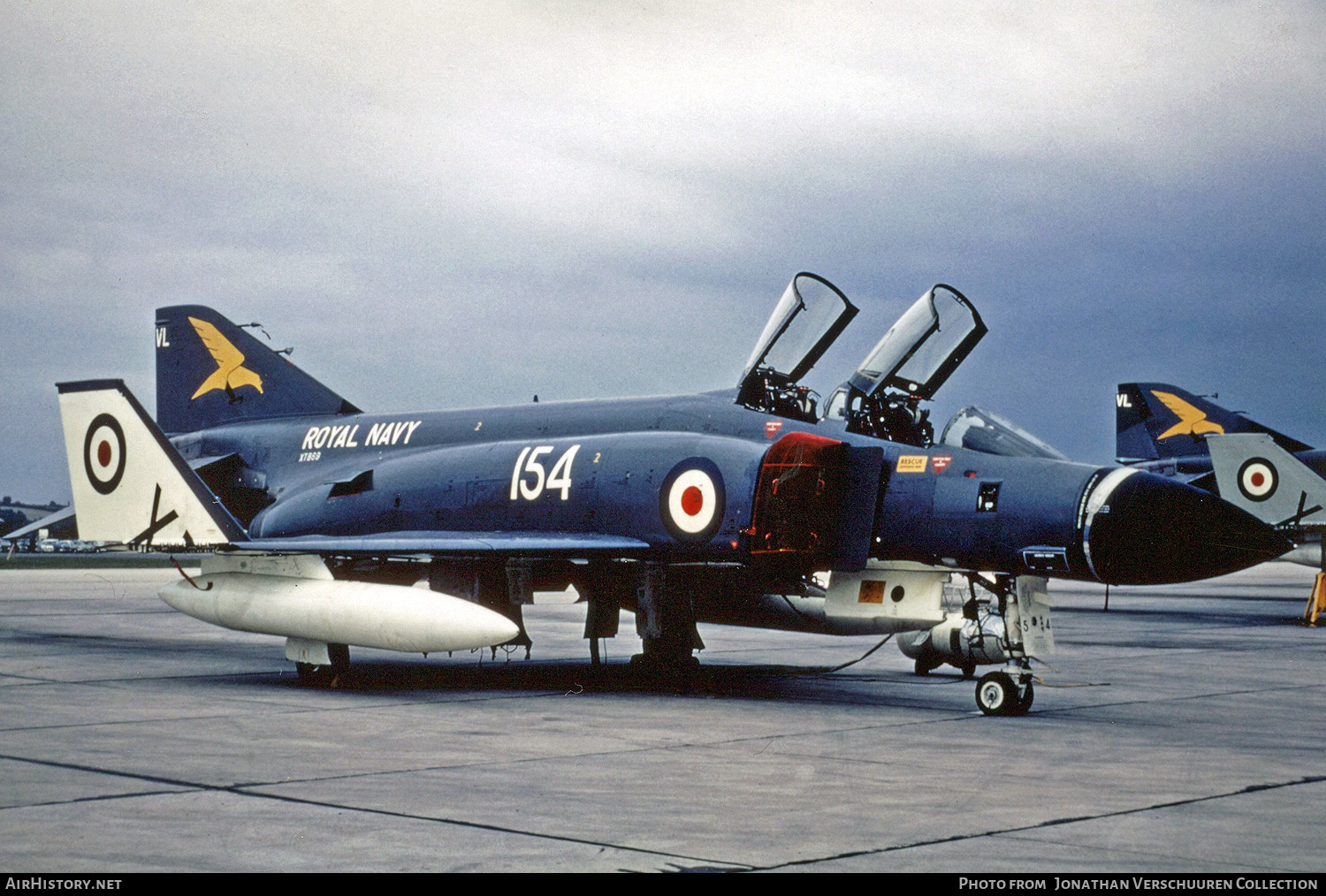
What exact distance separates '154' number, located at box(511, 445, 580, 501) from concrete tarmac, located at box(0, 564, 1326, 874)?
5.80 ft

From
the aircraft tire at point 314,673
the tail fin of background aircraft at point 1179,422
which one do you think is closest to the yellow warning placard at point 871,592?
the aircraft tire at point 314,673

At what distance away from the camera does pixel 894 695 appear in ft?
38.4

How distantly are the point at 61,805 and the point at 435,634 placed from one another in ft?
16.8

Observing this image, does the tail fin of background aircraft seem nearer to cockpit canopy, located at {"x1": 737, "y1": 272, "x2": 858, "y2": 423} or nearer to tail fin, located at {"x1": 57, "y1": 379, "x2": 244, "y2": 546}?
cockpit canopy, located at {"x1": 737, "y1": 272, "x2": 858, "y2": 423}

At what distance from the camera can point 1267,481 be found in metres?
25.3

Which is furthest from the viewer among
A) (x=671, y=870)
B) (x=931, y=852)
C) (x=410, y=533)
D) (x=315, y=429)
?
(x=315, y=429)

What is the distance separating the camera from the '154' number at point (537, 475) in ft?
40.9

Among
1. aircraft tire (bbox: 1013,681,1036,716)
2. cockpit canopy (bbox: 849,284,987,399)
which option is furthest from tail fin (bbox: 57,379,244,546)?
aircraft tire (bbox: 1013,681,1036,716)

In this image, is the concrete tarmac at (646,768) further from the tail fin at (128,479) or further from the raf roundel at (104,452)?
the raf roundel at (104,452)

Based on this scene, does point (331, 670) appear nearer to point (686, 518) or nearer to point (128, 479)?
point (128, 479)

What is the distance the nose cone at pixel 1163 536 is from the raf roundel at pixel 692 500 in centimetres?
307

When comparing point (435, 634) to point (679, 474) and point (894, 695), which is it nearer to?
point (679, 474)

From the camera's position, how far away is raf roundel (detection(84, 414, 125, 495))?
13438 mm
